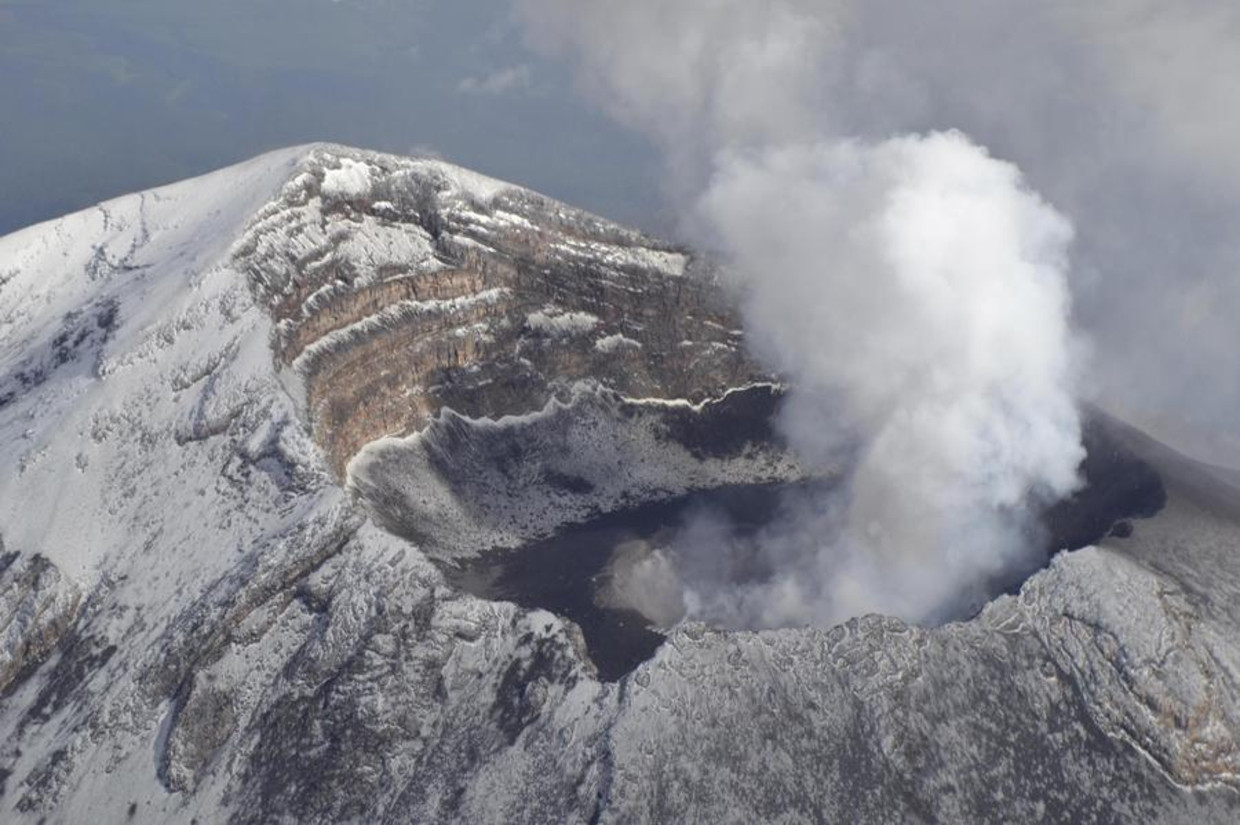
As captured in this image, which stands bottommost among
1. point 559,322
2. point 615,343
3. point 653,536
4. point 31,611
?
point 31,611

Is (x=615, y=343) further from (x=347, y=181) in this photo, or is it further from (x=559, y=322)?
(x=347, y=181)

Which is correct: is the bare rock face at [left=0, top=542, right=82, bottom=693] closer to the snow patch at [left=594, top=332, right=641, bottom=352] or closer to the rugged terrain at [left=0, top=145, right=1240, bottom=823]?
the rugged terrain at [left=0, top=145, right=1240, bottom=823]

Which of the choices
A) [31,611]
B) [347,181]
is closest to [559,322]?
[347,181]

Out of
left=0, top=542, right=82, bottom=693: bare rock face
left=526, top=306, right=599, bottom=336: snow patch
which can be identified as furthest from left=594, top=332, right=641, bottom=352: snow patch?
left=0, top=542, right=82, bottom=693: bare rock face

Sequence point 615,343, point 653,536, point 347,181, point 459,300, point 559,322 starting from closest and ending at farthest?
1. point 653,536
2. point 347,181
3. point 459,300
4. point 559,322
5. point 615,343

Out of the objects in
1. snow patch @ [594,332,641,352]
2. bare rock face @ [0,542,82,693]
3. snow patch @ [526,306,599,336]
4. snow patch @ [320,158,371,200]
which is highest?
snow patch @ [320,158,371,200]

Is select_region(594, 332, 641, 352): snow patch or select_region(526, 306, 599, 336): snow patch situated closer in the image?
select_region(526, 306, 599, 336): snow patch
